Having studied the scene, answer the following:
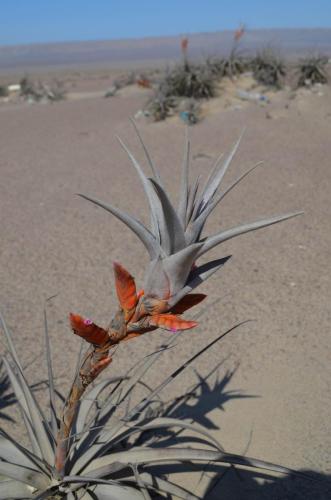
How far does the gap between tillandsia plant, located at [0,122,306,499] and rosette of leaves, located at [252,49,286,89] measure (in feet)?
43.0

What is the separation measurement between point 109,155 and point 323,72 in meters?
7.65

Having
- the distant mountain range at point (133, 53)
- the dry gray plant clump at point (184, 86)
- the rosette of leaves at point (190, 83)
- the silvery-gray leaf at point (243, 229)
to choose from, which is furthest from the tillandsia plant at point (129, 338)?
the distant mountain range at point (133, 53)

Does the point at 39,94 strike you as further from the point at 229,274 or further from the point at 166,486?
the point at 166,486

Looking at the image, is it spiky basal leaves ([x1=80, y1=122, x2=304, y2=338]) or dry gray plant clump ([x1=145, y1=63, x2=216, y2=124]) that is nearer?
spiky basal leaves ([x1=80, y1=122, x2=304, y2=338])

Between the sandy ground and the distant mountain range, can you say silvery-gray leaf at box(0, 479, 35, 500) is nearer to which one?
the sandy ground

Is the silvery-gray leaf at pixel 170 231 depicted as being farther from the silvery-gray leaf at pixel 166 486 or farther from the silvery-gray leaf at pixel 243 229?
the silvery-gray leaf at pixel 166 486

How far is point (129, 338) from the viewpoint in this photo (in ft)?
5.74

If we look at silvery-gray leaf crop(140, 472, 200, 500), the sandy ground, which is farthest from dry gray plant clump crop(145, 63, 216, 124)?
silvery-gray leaf crop(140, 472, 200, 500)

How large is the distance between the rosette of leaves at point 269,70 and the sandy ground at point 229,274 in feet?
12.9

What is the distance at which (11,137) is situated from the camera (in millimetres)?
11906

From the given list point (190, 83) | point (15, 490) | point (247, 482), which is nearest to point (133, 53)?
point (190, 83)

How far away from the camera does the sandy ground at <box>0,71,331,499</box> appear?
10.8ft

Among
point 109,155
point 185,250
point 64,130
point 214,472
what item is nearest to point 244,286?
point 214,472

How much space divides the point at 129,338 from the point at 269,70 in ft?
46.6
